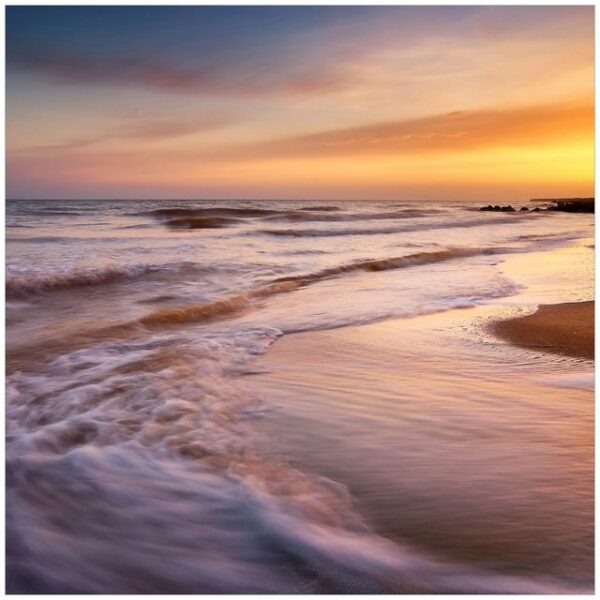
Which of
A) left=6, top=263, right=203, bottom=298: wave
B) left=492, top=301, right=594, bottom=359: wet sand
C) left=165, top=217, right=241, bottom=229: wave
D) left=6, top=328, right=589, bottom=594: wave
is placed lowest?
left=6, top=328, right=589, bottom=594: wave

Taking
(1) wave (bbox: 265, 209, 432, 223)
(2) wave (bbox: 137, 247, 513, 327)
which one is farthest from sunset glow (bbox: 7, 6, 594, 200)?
(1) wave (bbox: 265, 209, 432, 223)

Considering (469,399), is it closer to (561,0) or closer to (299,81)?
(561,0)

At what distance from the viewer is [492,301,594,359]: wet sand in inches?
188

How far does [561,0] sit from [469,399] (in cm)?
239

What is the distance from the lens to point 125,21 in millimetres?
5090

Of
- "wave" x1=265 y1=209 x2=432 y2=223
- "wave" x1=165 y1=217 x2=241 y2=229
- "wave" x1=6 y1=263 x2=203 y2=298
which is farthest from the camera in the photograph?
"wave" x1=265 y1=209 x2=432 y2=223

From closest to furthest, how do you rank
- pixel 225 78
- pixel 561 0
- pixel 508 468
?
pixel 508 468 → pixel 561 0 → pixel 225 78

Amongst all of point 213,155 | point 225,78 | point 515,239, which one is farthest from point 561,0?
point 515,239

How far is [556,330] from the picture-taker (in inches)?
209

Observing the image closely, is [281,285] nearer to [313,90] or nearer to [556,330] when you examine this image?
[313,90]

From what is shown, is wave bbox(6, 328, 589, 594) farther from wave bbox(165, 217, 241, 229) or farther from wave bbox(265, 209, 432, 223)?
wave bbox(265, 209, 432, 223)

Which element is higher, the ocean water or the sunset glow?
the sunset glow

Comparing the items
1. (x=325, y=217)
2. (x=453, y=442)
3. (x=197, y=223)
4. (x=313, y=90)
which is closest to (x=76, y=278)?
(x=313, y=90)

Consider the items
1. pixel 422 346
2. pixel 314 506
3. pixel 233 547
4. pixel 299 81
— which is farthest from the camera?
pixel 299 81
